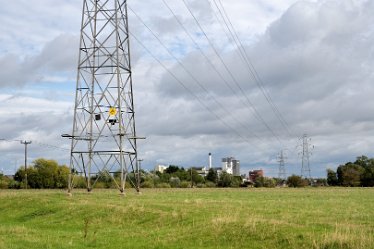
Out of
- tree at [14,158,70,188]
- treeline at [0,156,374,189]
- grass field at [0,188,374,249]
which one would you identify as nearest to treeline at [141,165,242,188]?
treeline at [0,156,374,189]

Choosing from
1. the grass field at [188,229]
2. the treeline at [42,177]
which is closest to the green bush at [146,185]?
the treeline at [42,177]

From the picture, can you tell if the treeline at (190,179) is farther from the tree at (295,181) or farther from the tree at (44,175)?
the tree at (44,175)

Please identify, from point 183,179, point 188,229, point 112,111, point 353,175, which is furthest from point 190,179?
point 188,229

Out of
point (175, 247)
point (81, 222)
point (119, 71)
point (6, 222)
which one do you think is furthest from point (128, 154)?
point (175, 247)

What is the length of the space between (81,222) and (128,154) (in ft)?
57.3

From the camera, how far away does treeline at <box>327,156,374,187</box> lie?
524 feet

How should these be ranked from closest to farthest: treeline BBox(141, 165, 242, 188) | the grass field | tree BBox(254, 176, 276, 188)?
the grass field → treeline BBox(141, 165, 242, 188) → tree BBox(254, 176, 276, 188)

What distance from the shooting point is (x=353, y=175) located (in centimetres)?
16150

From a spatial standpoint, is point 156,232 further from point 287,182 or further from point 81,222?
point 287,182

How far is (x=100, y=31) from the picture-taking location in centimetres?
5153

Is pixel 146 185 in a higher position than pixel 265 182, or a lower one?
higher

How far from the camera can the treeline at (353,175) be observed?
6289 inches

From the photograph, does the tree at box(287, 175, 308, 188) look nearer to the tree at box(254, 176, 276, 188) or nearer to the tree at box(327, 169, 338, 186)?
the tree at box(254, 176, 276, 188)

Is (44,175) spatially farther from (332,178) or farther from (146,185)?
(332,178)
